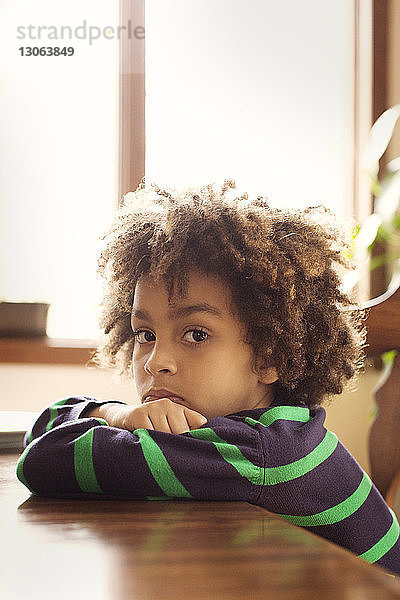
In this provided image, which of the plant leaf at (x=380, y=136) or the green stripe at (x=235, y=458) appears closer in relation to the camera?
the green stripe at (x=235, y=458)

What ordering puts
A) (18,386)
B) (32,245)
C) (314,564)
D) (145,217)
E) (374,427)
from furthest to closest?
(32,245), (18,386), (374,427), (145,217), (314,564)

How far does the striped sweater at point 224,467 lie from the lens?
1.92 ft

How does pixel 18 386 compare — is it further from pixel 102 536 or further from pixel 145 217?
pixel 102 536

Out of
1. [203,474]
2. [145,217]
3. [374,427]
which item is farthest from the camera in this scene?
[374,427]

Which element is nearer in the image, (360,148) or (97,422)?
(97,422)

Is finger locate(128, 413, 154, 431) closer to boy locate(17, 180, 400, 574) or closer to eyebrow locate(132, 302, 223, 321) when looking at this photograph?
boy locate(17, 180, 400, 574)

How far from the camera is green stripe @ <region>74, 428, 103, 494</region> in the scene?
0.59 metres

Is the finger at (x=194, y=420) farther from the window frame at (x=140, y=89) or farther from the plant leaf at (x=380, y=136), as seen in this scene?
the window frame at (x=140, y=89)

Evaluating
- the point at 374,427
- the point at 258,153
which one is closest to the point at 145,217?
the point at 374,427

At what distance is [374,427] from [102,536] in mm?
1289

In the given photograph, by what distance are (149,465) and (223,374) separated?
10.7 inches

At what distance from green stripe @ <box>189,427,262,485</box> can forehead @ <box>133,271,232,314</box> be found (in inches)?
9.5

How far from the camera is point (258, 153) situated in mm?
2783

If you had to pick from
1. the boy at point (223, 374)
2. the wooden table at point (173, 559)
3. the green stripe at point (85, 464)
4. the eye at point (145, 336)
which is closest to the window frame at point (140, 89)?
the boy at point (223, 374)
